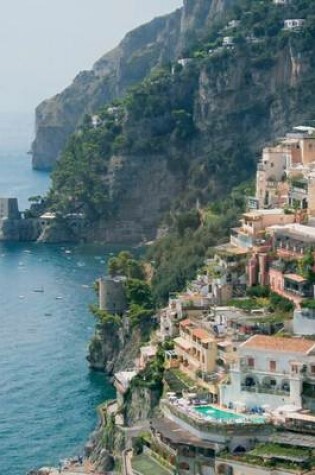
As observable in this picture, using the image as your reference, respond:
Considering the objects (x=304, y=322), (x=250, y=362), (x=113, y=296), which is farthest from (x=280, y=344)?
(x=113, y=296)

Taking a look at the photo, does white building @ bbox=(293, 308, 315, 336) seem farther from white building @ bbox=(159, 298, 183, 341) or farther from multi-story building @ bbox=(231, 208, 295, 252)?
multi-story building @ bbox=(231, 208, 295, 252)

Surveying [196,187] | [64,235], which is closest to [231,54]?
[196,187]

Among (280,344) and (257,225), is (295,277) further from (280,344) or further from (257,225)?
(280,344)

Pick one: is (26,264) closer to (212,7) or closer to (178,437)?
(178,437)

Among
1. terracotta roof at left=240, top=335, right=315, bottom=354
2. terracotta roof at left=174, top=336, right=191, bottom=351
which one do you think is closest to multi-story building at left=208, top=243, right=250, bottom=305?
terracotta roof at left=174, top=336, right=191, bottom=351

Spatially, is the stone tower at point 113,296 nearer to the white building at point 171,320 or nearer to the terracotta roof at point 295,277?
the white building at point 171,320

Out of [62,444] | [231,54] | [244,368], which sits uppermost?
[231,54]
